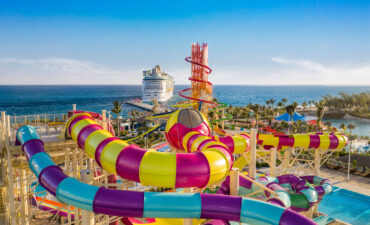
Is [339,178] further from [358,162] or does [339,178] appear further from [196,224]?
[196,224]

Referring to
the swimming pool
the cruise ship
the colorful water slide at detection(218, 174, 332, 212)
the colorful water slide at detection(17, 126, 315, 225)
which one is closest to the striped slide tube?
the colorful water slide at detection(17, 126, 315, 225)

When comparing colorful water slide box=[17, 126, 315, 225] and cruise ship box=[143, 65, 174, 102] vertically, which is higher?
cruise ship box=[143, 65, 174, 102]

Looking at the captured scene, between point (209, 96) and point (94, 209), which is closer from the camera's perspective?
point (94, 209)

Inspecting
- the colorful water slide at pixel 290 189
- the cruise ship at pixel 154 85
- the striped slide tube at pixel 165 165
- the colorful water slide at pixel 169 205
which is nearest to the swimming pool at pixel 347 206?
the colorful water slide at pixel 290 189

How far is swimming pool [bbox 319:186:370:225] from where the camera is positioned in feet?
57.0

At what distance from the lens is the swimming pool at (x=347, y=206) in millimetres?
17384

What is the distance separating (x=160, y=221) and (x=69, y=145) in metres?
6.84

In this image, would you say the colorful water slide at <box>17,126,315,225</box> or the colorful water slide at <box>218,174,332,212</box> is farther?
the colorful water slide at <box>218,174,332,212</box>

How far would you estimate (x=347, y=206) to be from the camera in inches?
757

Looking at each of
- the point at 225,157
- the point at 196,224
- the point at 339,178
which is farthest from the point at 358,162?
the point at 225,157

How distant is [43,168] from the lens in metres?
6.98

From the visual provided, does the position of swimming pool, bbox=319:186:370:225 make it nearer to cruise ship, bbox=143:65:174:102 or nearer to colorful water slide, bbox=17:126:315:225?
colorful water slide, bbox=17:126:315:225

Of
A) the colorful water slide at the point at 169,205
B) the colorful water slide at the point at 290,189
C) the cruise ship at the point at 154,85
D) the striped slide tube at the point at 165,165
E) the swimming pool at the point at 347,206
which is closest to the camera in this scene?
the colorful water slide at the point at 169,205

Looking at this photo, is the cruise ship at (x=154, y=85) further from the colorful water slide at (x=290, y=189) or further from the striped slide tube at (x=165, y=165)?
the striped slide tube at (x=165, y=165)
